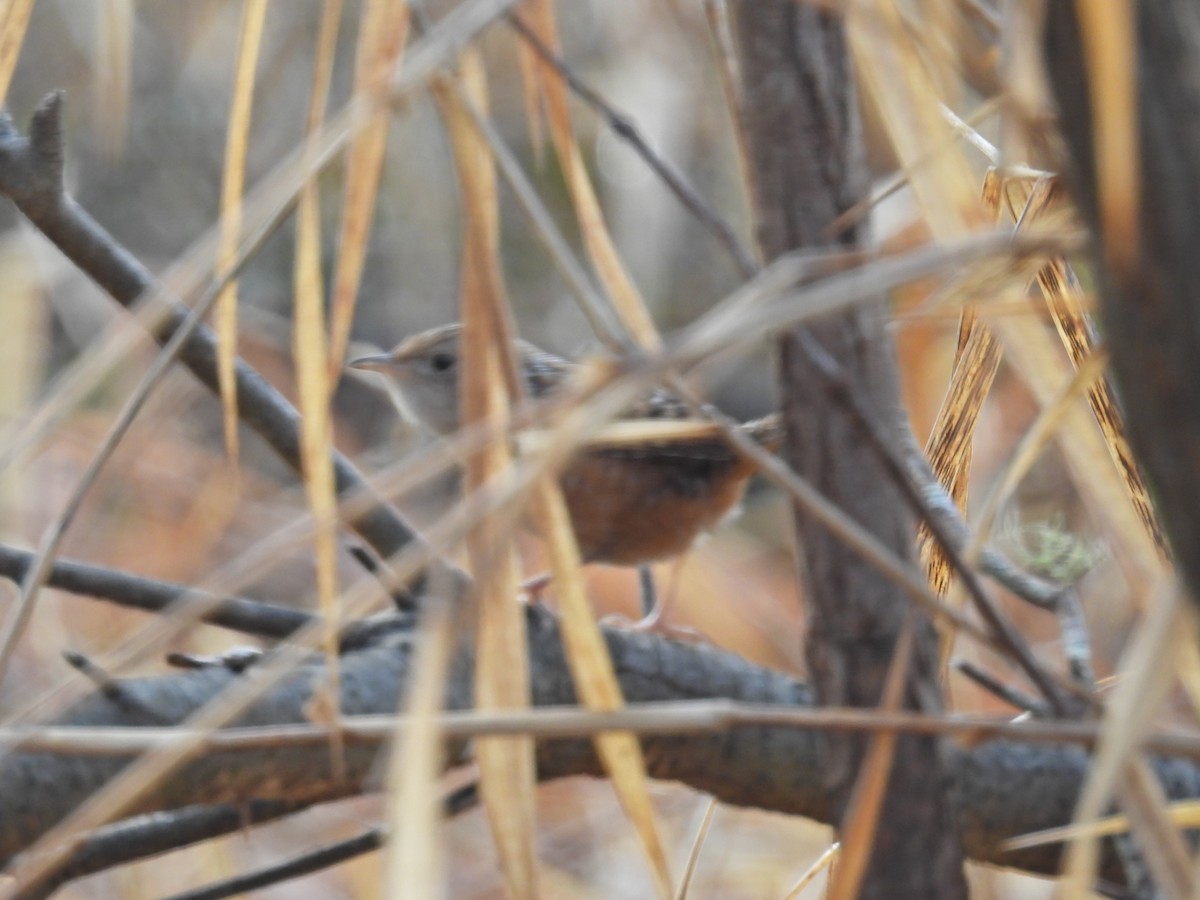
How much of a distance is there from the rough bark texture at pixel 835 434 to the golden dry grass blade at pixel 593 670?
11cm

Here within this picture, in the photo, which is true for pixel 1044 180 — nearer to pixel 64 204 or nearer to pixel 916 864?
pixel 916 864

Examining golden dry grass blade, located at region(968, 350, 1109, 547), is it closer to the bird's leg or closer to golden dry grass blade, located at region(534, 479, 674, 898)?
golden dry grass blade, located at region(534, 479, 674, 898)

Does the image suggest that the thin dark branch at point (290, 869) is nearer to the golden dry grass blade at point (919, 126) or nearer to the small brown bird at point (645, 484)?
the golden dry grass blade at point (919, 126)

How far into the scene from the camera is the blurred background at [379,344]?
275 cm

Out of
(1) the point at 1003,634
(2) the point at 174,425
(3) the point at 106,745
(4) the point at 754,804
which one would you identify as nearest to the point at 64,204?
(3) the point at 106,745

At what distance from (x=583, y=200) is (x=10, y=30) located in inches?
17.5

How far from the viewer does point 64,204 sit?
1.30 meters

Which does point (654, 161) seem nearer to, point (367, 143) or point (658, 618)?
point (367, 143)

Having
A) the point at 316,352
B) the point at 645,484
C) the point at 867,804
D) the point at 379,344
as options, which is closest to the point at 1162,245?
the point at 867,804

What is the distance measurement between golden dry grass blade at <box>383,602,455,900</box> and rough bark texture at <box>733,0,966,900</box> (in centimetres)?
26

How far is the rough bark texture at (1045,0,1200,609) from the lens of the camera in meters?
0.53

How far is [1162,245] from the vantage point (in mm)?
540

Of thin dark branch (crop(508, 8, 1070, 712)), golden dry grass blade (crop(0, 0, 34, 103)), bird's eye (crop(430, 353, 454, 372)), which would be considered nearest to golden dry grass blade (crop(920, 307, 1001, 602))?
thin dark branch (crop(508, 8, 1070, 712))

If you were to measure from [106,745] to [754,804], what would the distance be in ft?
2.59
